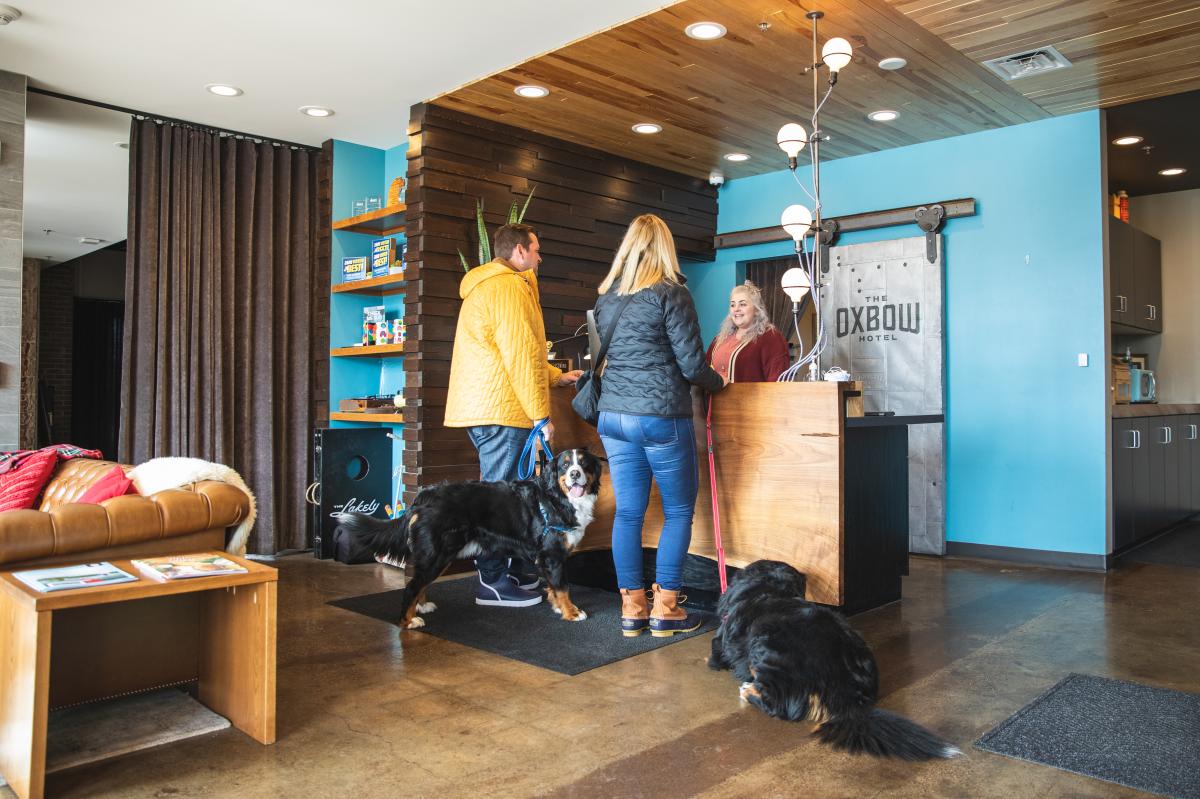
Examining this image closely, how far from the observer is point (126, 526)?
238 cm

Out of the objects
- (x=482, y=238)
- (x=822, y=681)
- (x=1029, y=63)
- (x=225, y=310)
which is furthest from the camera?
(x=225, y=310)

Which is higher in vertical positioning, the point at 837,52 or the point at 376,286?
the point at 837,52

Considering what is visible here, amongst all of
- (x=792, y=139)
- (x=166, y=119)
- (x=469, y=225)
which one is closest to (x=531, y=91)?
(x=469, y=225)

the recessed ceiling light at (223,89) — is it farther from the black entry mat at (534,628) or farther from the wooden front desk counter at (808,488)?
the black entry mat at (534,628)

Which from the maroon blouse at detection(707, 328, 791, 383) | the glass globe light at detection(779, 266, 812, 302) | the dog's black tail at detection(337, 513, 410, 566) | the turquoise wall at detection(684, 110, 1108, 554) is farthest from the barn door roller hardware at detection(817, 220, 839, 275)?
the dog's black tail at detection(337, 513, 410, 566)

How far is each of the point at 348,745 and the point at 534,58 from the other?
10.4 feet

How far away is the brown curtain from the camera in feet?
15.9

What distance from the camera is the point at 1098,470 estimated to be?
4766 mm

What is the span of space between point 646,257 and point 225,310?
3.16 m

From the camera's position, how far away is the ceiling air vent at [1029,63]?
400 cm

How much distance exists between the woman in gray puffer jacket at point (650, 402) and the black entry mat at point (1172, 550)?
3346mm

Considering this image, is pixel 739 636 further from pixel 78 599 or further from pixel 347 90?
pixel 347 90

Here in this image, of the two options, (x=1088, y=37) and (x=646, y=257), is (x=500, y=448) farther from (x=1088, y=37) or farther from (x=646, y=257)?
(x=1088, y=37)

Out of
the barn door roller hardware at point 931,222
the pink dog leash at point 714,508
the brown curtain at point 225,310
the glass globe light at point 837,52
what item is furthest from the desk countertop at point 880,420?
the brown curtain at point 225,310
